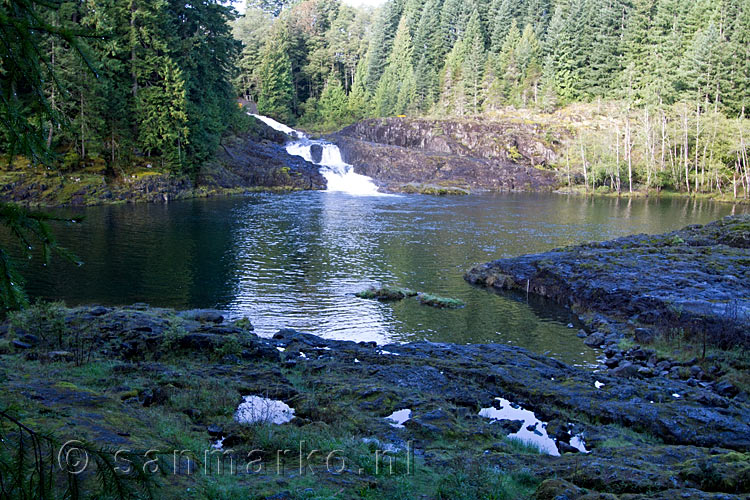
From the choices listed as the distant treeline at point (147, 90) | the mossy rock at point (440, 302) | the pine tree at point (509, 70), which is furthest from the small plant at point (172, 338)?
the pine tree at point (509, 70)

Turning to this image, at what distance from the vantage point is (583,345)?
600 inches

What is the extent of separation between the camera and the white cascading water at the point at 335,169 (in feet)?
196

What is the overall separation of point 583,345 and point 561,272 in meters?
Answer: 6.11

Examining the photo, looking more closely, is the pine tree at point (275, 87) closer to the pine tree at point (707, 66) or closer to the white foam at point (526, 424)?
the pine tree at point (707, 66)

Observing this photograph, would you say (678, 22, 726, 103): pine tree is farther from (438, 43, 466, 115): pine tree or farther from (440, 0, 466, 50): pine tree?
(440, 0, 466, 50): pine tree

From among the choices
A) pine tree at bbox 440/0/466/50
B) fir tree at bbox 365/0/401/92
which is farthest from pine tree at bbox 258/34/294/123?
pine tree at bbox 440/0/466/50

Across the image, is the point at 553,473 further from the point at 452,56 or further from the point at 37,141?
the point at 452,56

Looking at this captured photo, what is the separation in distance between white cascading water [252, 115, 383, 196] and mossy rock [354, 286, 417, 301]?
36927 mm

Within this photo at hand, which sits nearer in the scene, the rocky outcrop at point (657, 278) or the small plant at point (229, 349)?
the small plant at point (229, 349)

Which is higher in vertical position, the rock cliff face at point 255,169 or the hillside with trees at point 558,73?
the hillside with trees at point 558,73

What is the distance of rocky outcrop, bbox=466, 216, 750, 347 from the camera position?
14.7 m

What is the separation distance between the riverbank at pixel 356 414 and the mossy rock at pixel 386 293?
5.81 m

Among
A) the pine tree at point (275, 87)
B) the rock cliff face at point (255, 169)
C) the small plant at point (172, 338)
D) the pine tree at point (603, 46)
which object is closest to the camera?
the small plant at point (172, 338)

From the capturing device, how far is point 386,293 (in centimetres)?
1980
